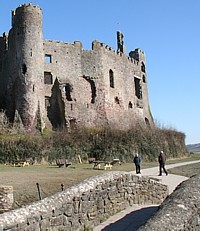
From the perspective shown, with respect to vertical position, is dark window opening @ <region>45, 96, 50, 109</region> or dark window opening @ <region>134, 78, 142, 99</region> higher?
dark window opening @ <region>134, 78, 142, 99</region>

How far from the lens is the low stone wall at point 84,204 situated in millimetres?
7348

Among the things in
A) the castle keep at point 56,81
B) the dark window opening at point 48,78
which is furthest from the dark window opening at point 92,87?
the dark window opening at point 48,78

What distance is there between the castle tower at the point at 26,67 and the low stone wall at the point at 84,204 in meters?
23.0

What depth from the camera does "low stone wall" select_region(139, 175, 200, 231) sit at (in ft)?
18.4

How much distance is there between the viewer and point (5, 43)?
3959cm

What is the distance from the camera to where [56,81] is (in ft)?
125

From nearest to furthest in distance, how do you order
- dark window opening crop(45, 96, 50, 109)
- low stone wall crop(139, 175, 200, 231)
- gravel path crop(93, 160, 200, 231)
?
low stone wall crop(139, 175, 200, 231)
gravel path crop(93, 160, 200, 231)
dark window opening crop(45, 96, 50, 109)

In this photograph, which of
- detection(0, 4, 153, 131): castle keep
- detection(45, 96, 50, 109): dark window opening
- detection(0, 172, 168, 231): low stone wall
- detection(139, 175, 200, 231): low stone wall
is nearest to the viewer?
detection(139, 175, 200, 231): low stone wall

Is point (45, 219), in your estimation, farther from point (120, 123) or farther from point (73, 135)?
point (120, 123)

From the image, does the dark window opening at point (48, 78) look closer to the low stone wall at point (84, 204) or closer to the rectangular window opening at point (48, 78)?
the rectangular window opening at point (48, 78)

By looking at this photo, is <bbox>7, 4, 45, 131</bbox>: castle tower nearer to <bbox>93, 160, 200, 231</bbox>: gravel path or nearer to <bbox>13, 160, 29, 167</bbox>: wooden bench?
<bbox>13, 160, 29, 167</bbox>: wooden bench

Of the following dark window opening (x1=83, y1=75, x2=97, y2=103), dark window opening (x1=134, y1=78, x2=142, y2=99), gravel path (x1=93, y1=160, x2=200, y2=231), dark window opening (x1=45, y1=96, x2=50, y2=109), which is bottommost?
gravel path (x1=93, y1=160, x2=200, y2=231)

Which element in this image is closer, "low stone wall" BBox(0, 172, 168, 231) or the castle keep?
"low stone wall" BBox(0, 172, 168, 231)

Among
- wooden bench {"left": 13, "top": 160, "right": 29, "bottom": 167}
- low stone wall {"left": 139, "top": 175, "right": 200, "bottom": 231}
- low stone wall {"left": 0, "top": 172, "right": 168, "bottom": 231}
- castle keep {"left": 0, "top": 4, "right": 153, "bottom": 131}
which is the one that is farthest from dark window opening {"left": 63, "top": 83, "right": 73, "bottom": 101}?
low stone wall {"left": 139, "top": 175, "right": 200, "bottom": 231}
